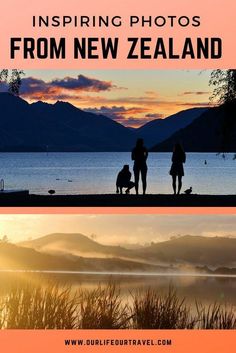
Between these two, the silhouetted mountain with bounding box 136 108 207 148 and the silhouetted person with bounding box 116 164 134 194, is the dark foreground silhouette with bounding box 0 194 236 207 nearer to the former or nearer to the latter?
the silhouetted person with bounding box 116 164 134 194

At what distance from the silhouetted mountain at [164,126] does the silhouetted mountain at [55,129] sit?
168 millimetres

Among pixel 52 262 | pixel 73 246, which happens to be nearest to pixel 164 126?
pixel 73 246

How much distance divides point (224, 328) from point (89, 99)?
10.1 ft

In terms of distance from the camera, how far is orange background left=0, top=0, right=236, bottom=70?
8.06 metres

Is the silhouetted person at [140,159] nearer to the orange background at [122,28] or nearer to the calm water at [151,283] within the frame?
the calm water at [151,283]

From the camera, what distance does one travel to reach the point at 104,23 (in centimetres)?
809

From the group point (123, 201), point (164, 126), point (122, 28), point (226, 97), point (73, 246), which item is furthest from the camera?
point (164, 126)

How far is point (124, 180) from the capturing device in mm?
9656

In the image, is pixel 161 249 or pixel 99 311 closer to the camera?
pixel 99 311

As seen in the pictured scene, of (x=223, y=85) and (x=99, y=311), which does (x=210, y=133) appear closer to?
(x=223, y=85)

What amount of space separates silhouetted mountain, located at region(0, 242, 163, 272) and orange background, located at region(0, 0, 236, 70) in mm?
1744

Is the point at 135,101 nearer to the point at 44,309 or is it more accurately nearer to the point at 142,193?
the point at 142,193

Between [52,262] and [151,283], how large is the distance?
985 millimetres
